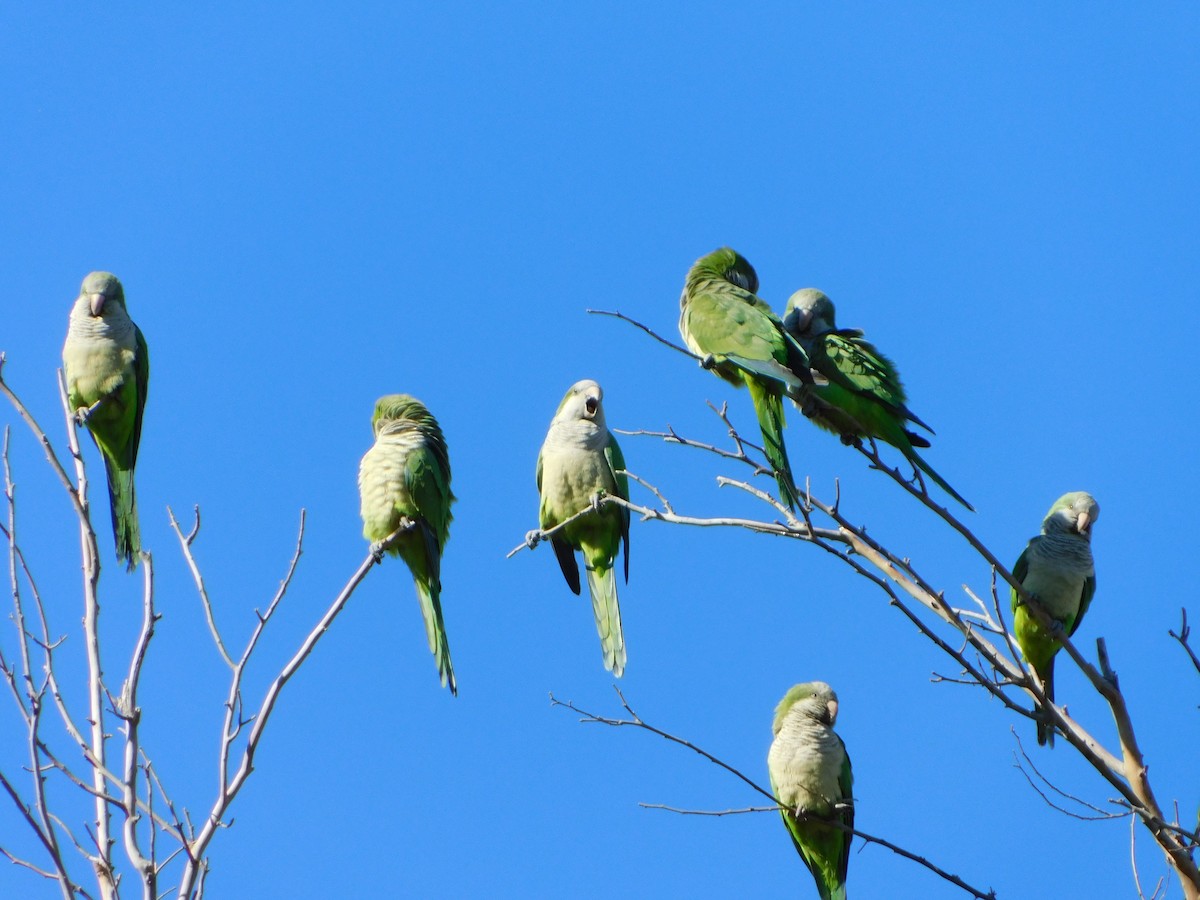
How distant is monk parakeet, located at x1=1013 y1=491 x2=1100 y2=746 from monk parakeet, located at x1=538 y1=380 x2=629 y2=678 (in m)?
2.18

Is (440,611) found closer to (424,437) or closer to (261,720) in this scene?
(424,437)

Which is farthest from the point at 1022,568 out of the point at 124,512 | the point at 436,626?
the point at 124,512

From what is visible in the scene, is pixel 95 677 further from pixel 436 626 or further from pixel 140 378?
pixel 140 378

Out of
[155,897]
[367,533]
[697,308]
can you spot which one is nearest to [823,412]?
[697,308]

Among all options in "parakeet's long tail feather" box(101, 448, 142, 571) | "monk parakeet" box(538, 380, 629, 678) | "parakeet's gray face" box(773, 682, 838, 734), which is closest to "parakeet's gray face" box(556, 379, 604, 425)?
"monk parakeet" box(538, 380, 629, 678)

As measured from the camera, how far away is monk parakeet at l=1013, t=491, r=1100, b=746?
668 centimetres

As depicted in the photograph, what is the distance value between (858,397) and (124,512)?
13.1 feet

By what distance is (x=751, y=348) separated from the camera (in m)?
6.39

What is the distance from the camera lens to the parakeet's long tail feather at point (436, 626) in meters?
6.04

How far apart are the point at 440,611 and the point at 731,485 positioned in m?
1.98

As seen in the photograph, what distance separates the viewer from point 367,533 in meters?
6.41

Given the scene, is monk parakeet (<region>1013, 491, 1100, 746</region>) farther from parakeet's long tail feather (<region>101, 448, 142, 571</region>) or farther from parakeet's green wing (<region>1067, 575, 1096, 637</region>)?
parakeet's long tail feather (<region>101, 448, 142, 571</region>)

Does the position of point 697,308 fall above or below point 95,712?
above

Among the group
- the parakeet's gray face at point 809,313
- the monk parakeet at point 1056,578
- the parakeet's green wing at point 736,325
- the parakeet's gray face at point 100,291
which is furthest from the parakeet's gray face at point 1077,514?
the parakeet's gray face at point 100,291
